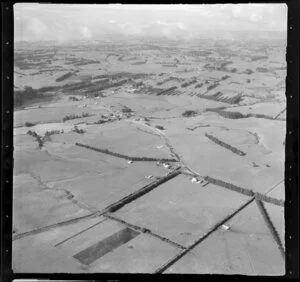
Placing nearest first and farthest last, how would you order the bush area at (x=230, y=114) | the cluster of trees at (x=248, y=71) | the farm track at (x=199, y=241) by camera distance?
the farm track at (x=199, y=241) < the bush area at (x=230, y=114) < the cluster of trees at (x=248, y=71)

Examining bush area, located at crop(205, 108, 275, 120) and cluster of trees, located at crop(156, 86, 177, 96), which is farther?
cluster of trees, located at crop(156, 86, 177, 96)

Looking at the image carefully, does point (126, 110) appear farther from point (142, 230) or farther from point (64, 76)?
point (142, 230)

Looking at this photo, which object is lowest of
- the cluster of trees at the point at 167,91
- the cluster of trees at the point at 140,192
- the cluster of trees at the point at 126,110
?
the cluster of trees at the point at 140,192

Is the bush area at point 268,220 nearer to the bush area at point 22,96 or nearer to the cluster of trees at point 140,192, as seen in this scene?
the cluster of trees at point 140,192

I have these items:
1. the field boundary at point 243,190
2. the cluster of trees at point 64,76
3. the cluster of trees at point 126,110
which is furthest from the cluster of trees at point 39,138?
the field boundary at point 243,190

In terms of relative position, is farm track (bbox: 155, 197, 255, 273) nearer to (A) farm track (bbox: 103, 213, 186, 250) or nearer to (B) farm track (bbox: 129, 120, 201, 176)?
(A) farm track (bbox: 103, 213, 186, 250)

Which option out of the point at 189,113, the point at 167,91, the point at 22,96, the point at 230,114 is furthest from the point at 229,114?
the point at 22,96

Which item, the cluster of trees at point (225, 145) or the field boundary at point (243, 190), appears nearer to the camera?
the field boundary at point (243, 190)

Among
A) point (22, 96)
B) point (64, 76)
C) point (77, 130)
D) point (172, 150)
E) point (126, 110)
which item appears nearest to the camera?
point (22, 96)

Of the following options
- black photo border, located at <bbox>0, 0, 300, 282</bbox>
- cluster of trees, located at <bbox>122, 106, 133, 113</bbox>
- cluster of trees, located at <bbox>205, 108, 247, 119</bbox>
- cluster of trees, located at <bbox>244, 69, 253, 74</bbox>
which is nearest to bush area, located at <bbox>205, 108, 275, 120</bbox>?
cluster of trees, located at <bbox>205, 108, 247, 119</bbox>

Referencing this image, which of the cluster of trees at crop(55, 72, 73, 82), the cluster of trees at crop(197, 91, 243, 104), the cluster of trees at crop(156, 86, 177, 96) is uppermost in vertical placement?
the cluster of trees at crop(55, 72, 73, 82)
